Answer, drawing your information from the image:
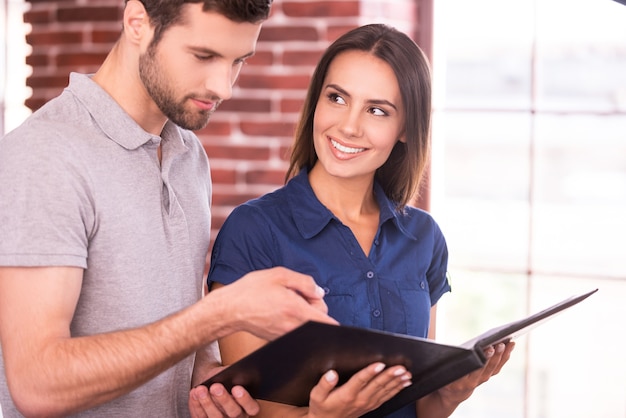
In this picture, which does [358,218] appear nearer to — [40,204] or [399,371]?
[399,371]

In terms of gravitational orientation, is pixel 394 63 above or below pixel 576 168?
above

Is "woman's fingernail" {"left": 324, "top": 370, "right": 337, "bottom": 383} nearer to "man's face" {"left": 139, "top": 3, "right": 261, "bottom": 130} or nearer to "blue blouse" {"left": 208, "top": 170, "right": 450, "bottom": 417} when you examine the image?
"blue blouse" {"left": 208, "top": 170, "right": 450, "bottom": 417}

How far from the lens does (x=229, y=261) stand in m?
1.89

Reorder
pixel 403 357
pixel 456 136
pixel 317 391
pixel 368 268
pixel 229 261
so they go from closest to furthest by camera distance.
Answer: pixel 403 357 → pixel 317 391 → pixel 229 261 → pixel 368 268 → pixel 456 136

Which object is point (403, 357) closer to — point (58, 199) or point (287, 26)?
point (58, 199)

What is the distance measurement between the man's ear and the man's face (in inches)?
1.4

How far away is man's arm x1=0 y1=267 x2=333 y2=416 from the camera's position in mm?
1486

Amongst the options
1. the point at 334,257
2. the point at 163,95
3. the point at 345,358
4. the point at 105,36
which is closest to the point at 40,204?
the point at 163,95

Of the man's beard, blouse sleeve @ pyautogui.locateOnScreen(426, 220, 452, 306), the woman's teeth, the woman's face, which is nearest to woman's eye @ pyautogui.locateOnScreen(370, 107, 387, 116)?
the woman's face

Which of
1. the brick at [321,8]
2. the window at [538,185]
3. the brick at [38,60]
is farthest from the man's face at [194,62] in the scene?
the brick at [38,60]

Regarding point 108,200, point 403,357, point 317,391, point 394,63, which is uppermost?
point 394,63

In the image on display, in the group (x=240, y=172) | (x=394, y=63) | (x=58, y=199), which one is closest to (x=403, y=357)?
(x=58, y=199)

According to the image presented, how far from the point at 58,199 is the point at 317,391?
57 cm

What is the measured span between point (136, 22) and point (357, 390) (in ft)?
2.65
